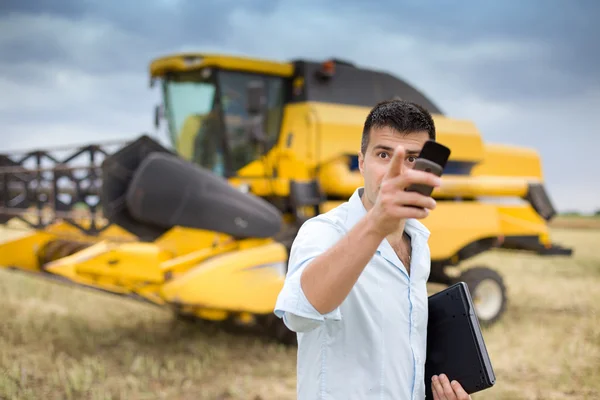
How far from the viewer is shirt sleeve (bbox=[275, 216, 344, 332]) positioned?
1140mm

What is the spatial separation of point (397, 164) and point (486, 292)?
6388mm

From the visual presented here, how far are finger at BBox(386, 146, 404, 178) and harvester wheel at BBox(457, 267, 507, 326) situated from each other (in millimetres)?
6103

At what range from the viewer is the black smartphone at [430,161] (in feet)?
3.37

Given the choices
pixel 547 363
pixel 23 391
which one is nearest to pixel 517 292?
pixel 547 363

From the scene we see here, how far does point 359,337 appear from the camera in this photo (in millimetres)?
1291

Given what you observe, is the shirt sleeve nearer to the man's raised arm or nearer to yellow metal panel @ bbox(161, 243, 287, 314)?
the man's raised arm

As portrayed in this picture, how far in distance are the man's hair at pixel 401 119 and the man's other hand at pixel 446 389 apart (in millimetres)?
595

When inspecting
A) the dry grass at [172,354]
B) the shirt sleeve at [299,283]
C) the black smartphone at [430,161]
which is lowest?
the dry grass at [172,354]

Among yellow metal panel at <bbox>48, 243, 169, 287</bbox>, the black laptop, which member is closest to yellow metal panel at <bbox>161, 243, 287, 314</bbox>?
yellow metal panel at <bbox>48, 243, 169, 287</bbox>

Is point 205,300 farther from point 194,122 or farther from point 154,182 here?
point 194,122

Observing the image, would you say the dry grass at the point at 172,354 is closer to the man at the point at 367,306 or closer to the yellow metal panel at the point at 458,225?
the yellow metal panel at the point at 458,225

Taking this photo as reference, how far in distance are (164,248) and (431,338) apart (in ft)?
13.7

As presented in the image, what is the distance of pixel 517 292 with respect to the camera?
8.98 m

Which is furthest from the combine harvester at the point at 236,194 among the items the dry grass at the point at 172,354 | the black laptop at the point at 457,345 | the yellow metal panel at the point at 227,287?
the black laptop at the point at 457,345
